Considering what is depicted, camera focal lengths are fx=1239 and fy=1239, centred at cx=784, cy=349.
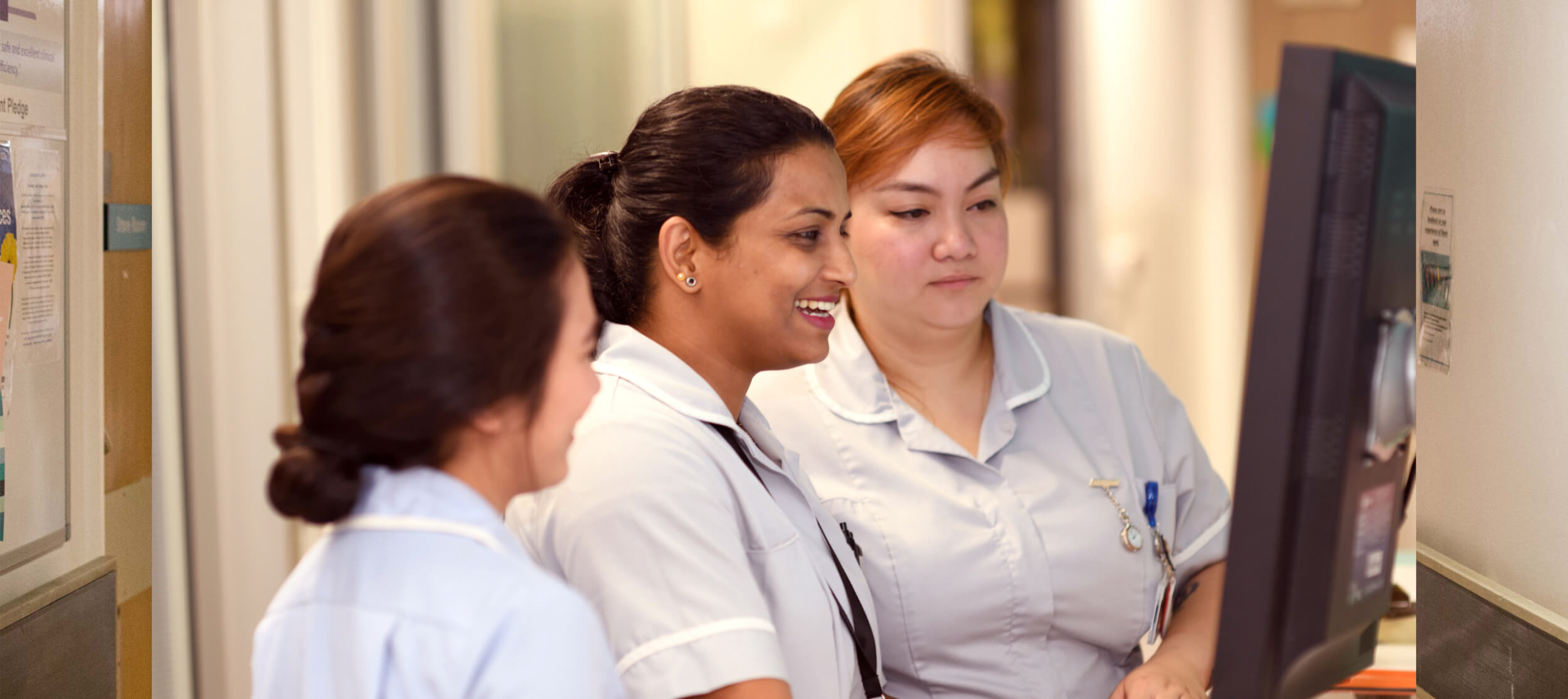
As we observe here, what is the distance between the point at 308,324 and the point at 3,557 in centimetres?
63

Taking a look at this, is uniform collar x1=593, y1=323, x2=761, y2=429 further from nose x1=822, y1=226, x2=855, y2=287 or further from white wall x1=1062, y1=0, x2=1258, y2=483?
white wall x1=1062, y1=0, x2=1258, y2=483

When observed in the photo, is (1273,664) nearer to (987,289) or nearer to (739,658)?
(739,658)

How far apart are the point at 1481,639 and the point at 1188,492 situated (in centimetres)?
59

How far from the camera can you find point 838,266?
1.33m

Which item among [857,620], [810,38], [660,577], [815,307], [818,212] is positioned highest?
[810,38]

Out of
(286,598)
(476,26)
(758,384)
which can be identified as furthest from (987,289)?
(476,26)

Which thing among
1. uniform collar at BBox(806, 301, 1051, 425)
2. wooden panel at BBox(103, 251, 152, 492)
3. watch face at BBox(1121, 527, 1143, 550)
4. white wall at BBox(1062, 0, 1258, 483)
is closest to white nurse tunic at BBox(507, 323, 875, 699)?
uniform collar at BBox(806, 301, 1051, 425)

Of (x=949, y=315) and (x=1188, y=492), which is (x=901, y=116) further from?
(x=1188, y=492)

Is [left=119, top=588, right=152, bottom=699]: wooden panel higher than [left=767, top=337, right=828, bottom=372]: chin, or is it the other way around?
[left=767, top=337, right=828, bottom=372]: chin

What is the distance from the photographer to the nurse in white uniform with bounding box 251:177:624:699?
0.75 m

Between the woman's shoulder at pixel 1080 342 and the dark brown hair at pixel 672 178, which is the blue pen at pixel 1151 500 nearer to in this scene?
the woman's shoulder at pixel 1080 342

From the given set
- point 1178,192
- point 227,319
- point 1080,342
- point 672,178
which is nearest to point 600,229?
point 672,178

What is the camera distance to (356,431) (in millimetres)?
779

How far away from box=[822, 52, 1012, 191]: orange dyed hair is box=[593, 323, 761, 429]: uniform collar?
1.79 ft
